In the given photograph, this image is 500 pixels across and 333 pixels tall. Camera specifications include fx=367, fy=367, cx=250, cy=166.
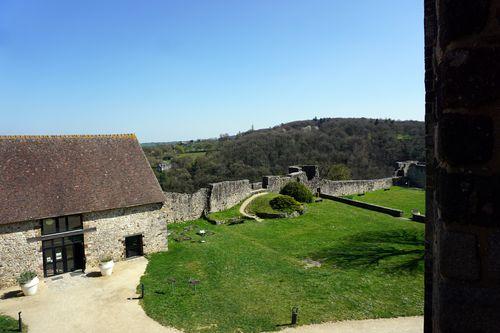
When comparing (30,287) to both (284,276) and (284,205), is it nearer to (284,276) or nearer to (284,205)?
(284,276)

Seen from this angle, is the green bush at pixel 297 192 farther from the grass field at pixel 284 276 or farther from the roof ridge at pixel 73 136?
the roof ridge at pixel 73 136

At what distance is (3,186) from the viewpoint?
15492 mm

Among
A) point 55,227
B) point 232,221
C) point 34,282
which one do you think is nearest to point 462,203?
point 34,282

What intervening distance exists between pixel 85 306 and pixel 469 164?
1431cm

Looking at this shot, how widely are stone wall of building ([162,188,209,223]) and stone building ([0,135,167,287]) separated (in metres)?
4.72

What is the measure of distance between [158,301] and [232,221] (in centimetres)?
1087

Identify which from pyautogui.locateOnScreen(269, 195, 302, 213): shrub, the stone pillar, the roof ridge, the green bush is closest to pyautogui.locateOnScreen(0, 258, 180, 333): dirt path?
the roof ridge

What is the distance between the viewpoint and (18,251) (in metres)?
14.8

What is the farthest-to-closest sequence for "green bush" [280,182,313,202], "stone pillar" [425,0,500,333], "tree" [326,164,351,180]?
"tree" [326,164,351,180] < "green bush" [280,182,313,202] < "stone pillar" [425,0,500,333]

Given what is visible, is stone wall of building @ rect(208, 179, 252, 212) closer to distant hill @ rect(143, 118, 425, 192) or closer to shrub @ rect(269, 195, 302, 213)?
shrub @ rect(269, 195, 302, 213)

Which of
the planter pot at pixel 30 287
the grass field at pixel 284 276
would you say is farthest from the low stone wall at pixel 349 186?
the planter pot at pixel 30 287

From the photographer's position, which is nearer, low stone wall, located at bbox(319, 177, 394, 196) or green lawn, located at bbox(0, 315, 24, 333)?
green lawn, located at bbox(0, 315, 24, 333)

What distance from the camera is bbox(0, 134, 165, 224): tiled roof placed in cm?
1548

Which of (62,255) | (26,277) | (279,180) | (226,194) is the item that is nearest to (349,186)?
(279,180)
